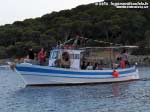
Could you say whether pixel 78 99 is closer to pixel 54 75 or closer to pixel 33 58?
pixel 54 75

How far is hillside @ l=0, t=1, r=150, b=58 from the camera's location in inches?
4938

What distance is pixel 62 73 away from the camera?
44.4m

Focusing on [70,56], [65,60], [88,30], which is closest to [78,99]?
[65,60]

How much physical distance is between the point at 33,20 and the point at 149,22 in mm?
40512

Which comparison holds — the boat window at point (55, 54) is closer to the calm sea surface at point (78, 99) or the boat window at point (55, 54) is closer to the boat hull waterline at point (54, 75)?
the boat hull waterline at point (54, 75)

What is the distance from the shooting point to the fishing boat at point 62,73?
1729 inches

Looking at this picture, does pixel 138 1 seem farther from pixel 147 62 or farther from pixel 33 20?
pixel 147 62

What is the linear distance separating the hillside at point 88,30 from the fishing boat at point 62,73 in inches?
2767

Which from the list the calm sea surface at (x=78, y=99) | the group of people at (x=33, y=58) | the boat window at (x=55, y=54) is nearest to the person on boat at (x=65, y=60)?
the boat window at (x=55, y=54)

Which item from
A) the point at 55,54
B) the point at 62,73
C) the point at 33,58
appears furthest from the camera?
the point at 55,54

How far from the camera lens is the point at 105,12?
14200cm

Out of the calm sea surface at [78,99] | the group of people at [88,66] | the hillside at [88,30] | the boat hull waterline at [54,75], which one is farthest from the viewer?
the hillside at [88,30]

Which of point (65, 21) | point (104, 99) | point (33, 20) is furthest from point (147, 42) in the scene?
point (104, 99)

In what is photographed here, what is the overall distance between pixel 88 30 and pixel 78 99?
9491 centimetres
